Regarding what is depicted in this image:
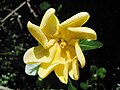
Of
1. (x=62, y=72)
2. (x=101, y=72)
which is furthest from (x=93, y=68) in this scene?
(x=62, y=72)

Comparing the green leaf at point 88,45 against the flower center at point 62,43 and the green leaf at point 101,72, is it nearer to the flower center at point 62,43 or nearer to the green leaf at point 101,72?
the flower center at point 62,43

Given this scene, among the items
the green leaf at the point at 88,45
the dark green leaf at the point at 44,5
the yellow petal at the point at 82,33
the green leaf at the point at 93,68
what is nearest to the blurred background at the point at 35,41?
the dark green leaf at the point at 44,5

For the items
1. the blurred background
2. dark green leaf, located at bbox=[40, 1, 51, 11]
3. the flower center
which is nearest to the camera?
the flower center

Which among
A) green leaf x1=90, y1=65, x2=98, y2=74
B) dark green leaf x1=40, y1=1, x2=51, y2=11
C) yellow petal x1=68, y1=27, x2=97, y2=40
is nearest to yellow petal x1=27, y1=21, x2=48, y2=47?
yellow petal x1=68, y1=27, x2=97, y2=40

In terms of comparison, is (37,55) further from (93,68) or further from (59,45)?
(93,68)

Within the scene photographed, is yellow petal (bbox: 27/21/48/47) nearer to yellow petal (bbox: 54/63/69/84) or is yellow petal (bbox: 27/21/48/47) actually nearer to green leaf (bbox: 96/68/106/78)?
yellow petal (bbox: 54/63/69/84)

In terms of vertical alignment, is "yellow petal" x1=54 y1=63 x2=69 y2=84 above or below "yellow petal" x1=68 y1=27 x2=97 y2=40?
below

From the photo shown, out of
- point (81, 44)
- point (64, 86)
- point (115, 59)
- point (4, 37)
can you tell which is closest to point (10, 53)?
point (4, 37)
